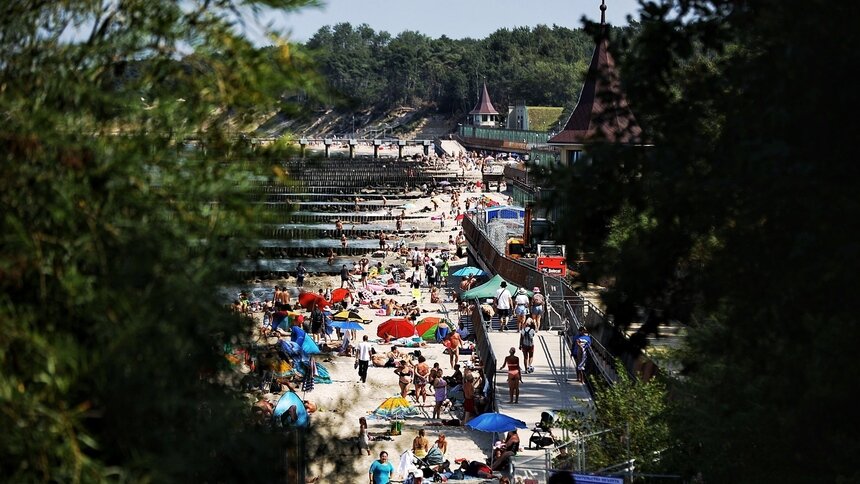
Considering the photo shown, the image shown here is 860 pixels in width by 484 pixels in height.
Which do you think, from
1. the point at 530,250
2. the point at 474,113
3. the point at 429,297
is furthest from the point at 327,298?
the point at 474,113

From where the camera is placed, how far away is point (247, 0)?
5988mm

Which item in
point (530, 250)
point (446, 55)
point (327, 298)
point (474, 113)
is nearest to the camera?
point (530, 250)

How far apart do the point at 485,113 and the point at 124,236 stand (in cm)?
15095

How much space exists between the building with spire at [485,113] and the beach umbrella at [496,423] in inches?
5396

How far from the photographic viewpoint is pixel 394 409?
21.7 m

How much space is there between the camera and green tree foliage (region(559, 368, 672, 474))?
12.4 m

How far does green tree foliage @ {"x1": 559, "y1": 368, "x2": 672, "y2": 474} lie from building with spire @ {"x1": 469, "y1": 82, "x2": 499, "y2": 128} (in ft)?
462

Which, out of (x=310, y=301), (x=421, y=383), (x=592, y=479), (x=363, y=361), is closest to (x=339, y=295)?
(x=310, y=301)

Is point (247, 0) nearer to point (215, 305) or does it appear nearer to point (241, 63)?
point (241, 63)

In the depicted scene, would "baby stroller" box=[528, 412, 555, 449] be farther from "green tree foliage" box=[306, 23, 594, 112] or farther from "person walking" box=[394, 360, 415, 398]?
"green tree foliage" box=[306, 23, 594, 112]

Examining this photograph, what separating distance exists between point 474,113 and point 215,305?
496 feet

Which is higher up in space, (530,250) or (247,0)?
(247,0)

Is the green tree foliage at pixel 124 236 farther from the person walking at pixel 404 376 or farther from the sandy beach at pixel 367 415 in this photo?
the person walking at pixel 404 376

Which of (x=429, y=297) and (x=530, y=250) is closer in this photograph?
(x=530, y=250)
